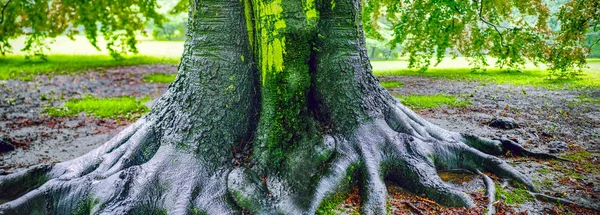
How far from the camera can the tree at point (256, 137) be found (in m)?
3.17

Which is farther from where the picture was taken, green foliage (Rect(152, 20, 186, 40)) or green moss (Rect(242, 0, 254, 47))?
green foliage (Rect(152, 20, 186, 40))

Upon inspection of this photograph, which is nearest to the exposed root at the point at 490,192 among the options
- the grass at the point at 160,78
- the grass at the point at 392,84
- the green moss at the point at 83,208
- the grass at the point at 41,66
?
the green moss at the point at 83,208

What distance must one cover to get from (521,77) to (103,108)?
1140cm

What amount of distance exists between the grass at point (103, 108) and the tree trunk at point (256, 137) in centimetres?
423

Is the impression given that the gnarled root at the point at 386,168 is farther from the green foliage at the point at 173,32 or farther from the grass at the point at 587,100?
the green foliage at the point at 173,32

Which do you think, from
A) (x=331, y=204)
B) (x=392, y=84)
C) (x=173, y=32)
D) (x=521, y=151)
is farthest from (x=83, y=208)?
(x=173, y=32)

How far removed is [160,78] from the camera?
43.4 feet

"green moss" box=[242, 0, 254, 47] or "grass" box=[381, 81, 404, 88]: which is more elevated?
"green moss" box=[242, 0, 254, 47]

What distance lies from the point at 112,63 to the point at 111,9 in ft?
9.46

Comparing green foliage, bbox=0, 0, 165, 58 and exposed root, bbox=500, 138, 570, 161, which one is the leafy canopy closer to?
green foliage, bbox=0, 0, 165, 58

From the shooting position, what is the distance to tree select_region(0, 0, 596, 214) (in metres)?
3.17

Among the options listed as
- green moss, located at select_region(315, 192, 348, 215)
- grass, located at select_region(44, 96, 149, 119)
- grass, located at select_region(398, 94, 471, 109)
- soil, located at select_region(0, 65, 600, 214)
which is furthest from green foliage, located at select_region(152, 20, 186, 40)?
green moss, located at select_region(315, 192, 348, 215)

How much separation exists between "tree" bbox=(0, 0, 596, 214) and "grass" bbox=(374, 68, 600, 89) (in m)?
7.30

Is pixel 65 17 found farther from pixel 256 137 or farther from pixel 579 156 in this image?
pixel 579 156
